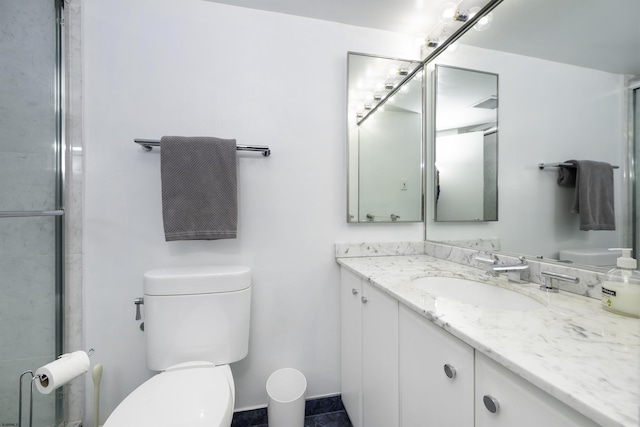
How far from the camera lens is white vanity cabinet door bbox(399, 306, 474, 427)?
21.4 inches

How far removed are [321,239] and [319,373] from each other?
2.46 feet

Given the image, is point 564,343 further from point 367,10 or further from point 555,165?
point 367,10

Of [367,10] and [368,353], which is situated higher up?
[367,10]

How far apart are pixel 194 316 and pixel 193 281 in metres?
0.15

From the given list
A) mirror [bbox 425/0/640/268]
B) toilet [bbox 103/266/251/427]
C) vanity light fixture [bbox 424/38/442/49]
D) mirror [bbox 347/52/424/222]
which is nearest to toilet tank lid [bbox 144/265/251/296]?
toilet [bbox 103/266/251/427]

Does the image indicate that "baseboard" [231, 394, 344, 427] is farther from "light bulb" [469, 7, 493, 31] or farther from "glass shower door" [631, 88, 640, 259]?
"light bulb" [469, 7, 493, 31]

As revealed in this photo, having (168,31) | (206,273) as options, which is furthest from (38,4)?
(206,273)

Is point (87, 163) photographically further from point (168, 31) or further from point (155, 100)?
point (168, 31)

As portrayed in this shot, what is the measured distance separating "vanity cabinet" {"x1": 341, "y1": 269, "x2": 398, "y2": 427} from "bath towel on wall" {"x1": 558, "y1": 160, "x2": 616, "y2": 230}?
0.67 meters

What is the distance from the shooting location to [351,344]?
121cm

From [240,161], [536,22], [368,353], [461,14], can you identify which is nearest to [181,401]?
[368,353]

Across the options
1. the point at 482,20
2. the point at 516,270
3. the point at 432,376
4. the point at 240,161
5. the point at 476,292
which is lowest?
the point at 432,376

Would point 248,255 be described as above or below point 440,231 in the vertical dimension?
below

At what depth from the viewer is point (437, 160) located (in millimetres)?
1454
